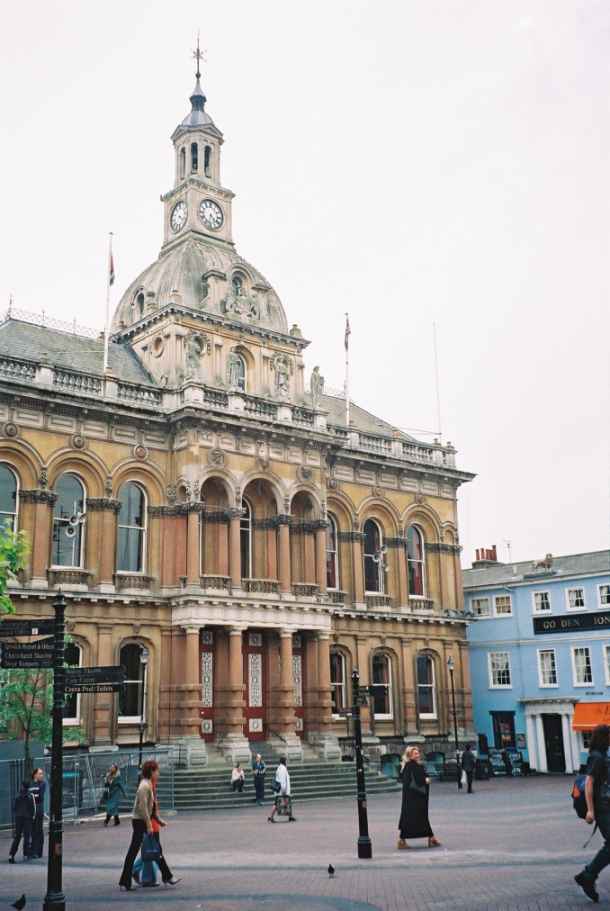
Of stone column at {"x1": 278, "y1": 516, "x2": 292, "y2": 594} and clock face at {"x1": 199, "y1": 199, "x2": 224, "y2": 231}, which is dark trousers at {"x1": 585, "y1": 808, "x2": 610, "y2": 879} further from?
clock face at {"x1": 199, "y1": 199, "x2": 224, "y2": 231}

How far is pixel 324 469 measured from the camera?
42.9 meters

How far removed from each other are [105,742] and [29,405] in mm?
12713

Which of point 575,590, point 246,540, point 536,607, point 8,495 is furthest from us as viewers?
point 536,607

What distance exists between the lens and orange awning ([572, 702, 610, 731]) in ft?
127

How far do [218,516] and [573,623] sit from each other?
1947 centimetres

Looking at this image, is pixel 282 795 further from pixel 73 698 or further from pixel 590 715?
pixel 590 715

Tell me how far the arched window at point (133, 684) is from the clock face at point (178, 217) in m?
21.8

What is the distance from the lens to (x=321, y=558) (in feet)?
136

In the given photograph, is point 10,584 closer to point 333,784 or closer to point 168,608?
point 168,608

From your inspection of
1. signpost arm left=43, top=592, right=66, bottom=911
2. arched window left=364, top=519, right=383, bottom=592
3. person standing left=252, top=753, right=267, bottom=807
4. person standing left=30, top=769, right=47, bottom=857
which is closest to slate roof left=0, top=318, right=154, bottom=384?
arched window left=364, top=519, right=383, bottom=592

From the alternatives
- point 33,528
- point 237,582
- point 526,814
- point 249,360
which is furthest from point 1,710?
point 249,360

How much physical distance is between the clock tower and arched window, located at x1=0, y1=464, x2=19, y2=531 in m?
16.9

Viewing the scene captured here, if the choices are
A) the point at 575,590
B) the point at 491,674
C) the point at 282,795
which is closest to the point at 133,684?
the point at 282,795

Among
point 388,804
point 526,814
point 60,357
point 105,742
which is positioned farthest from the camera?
point 60,357
